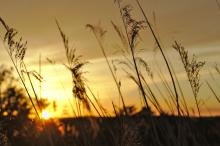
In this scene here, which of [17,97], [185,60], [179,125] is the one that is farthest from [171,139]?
[17,97]

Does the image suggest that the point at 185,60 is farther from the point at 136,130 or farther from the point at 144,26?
the point at 136,130

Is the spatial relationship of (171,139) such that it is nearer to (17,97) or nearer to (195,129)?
(195,129)

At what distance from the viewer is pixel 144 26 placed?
359 centimetres

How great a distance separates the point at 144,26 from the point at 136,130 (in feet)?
3.88

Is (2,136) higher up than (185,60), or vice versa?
(185,60)

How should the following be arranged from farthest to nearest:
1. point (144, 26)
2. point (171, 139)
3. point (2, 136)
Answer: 1. point (144, 26)
2. point (171, 139)
3. point (2, 136)

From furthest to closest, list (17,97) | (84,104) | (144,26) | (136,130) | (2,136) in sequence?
(17,97)
(84,104)
(144,26)
(2,136)
(136,130)

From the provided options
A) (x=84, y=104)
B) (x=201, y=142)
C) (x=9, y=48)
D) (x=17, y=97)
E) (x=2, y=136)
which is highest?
(x=17, y=97)

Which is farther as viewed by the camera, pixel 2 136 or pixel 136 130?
pixel 2 136

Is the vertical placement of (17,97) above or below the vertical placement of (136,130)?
above

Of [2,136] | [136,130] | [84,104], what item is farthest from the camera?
[84,104]

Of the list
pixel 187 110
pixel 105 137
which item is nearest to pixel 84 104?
pixel 105 137

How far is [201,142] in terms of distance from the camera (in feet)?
12.2

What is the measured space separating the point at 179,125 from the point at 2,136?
126cm
